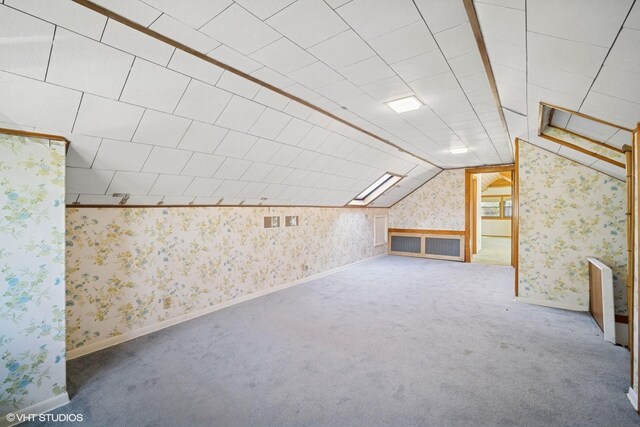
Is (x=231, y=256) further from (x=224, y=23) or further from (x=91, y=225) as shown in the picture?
(x=224, y=23)

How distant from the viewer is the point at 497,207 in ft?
37.7

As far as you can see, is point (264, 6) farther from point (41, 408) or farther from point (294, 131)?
point (41, 408)

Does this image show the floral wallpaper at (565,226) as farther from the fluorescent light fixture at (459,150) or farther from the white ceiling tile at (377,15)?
the white ceiling tile at (377,15)

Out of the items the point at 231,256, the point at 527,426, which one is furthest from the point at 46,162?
the point at 527,426

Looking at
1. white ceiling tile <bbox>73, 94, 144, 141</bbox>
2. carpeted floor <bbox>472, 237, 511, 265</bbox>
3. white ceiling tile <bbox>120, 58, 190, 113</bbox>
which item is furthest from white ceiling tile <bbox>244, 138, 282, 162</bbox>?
carpeted floor <bbox>472, 237, 511, 265</bbox>

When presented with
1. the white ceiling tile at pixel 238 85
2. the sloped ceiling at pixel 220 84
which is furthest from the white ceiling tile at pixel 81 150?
the white ceiling tile at pixel 238 85

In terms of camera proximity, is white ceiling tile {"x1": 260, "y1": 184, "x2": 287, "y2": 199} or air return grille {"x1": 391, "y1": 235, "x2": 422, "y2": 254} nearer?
white ceiling tile {"x1": 260, "y1": 184, "x2": 287, "y2": 199}

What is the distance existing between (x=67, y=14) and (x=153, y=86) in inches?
21.8

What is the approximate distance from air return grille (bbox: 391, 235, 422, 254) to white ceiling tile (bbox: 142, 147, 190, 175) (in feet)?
19.0

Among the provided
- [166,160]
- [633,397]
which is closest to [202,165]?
[166,160]

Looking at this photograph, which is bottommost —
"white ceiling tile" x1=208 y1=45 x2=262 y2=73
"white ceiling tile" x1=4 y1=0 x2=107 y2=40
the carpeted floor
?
the carpeted floor

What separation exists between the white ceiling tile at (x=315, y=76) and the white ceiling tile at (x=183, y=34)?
591mm

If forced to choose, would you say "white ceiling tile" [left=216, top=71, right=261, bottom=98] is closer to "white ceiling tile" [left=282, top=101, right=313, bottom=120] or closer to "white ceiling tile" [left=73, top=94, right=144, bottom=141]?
"white ceiling tile" [left=282, top=101, right=313, bottom=120]

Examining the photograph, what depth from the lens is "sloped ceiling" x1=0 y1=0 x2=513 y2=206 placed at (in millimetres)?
1416
